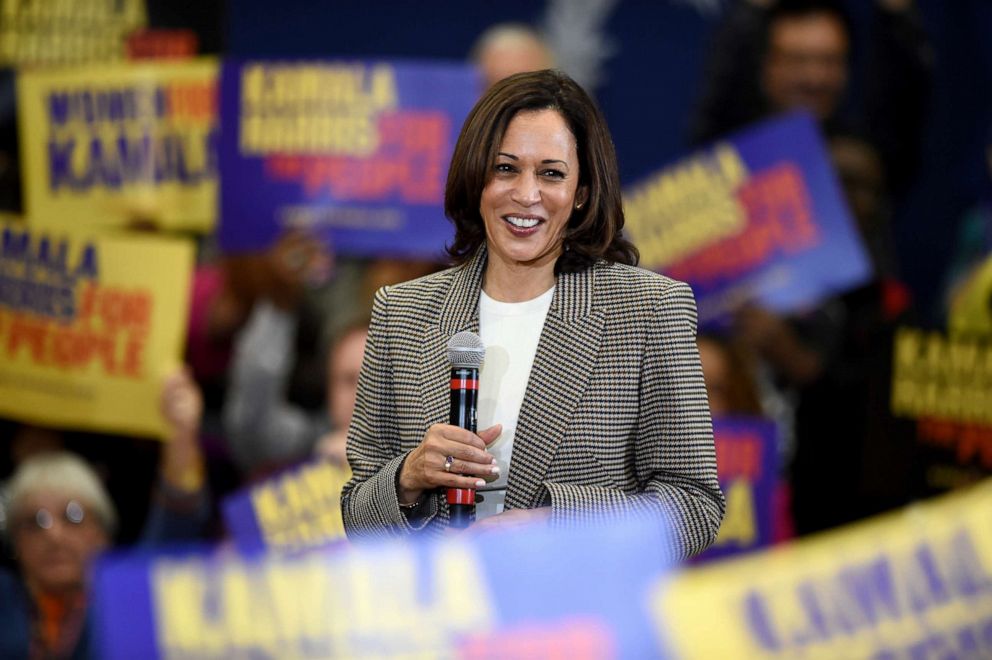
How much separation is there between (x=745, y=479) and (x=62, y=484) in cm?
182

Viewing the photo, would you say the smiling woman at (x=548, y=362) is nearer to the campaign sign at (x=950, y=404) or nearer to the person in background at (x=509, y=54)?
the campaign sign at (x=950, y=404)

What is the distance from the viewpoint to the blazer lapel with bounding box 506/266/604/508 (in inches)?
78.8

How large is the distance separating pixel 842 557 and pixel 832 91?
12.1 ft

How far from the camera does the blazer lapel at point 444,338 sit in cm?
205

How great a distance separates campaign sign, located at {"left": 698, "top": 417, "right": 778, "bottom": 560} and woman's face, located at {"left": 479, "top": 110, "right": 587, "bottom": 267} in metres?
2.05

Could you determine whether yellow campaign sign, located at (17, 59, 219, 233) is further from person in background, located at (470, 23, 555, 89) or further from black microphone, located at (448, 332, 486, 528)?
black microphone, located at (448, 332, 486, 528)

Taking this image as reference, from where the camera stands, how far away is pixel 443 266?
4.38m

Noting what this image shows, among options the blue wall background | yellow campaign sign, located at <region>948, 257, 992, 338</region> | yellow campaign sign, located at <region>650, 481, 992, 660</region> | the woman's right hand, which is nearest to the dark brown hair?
the woman's right hand

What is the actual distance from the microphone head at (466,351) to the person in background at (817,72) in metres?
3.12

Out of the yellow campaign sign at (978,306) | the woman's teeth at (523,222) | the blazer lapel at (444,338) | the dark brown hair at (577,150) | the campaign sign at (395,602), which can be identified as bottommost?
the yellow campaign sign at (978,306)

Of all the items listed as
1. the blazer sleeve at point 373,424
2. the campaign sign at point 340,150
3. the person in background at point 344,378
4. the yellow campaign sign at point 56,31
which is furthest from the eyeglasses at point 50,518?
the blazer sleeve at point 373,424

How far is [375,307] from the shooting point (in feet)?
7.11

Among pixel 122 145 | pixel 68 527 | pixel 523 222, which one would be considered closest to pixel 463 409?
pixel 523 222

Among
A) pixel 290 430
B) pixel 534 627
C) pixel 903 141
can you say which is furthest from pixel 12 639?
pixel 903 141
